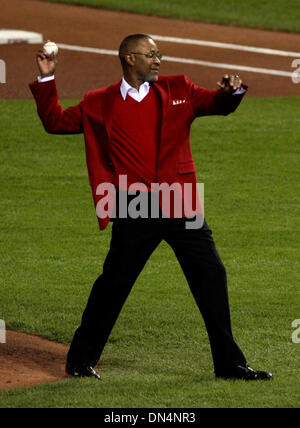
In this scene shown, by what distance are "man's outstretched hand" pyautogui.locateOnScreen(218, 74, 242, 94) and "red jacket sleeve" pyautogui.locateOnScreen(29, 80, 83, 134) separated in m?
0.84

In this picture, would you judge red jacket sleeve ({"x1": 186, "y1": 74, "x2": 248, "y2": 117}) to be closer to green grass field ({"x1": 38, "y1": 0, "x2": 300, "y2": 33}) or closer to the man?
the man

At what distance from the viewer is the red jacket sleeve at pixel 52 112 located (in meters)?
6.63

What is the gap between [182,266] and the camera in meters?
6.91

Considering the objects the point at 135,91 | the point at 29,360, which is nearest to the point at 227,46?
the point at 29,360

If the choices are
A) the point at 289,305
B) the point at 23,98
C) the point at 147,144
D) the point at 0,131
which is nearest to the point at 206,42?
the point at 23,98

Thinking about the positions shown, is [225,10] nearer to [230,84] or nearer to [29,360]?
[29,360]

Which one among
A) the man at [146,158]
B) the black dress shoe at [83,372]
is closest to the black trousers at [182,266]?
the man at [146,158]

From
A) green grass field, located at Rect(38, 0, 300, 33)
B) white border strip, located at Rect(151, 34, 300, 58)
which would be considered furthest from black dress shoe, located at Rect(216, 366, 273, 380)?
green grass field, located at Rect(38, 0, 300, 33)

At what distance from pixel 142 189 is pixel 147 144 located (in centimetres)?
25

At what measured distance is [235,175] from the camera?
42.6 feet

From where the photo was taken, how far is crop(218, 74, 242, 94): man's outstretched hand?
6.48 m

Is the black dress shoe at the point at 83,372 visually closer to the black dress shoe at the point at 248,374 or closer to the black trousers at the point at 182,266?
the black trousers at the point at 182,266
